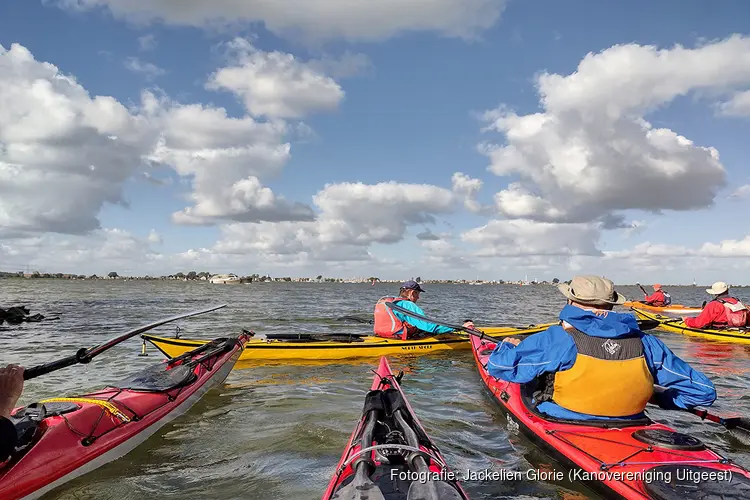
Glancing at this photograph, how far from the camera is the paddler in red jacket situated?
15.8 metres

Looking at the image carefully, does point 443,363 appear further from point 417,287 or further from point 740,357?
point 740,357

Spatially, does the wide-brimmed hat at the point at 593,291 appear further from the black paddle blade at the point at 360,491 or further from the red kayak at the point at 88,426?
the red kayak at the point at 88,426

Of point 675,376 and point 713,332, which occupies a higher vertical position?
point 675,376

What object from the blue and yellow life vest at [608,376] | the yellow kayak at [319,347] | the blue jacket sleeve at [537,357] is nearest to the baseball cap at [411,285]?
the yellow kayak at [319,347]

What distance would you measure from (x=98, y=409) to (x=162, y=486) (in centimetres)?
116

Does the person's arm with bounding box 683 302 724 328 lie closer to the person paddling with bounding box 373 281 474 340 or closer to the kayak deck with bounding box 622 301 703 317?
the kayak deck with bounding box 622 301 703 317

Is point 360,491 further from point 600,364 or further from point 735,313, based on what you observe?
point 735,313

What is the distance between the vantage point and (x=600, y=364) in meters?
4.22

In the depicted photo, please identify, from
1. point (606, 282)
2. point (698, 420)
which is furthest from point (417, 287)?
point (606, 282)

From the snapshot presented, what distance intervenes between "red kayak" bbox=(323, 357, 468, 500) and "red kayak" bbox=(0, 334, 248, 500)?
2808mm

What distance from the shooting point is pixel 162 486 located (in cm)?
491

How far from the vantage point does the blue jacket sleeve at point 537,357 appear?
436cm

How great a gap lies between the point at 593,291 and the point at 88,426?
5.56 meters

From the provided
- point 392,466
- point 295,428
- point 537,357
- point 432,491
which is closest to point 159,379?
point 295,428
